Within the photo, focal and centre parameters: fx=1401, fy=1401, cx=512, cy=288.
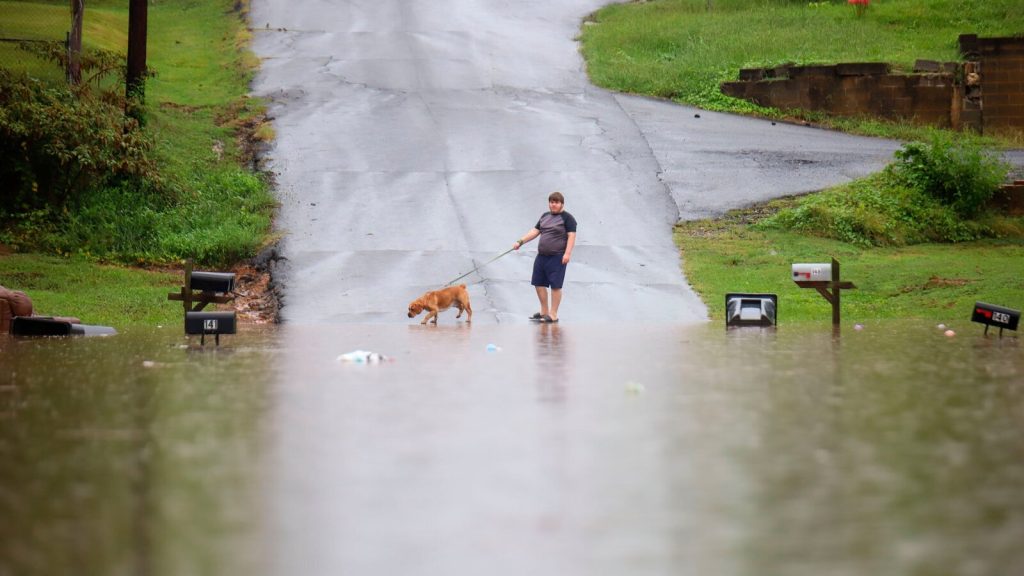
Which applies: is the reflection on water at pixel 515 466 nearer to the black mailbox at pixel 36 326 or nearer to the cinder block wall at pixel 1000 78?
the black mailbox at pixel 36 326

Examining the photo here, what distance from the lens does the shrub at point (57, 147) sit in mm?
24625

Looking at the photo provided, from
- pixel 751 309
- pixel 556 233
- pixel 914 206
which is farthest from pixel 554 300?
pixel 914 206

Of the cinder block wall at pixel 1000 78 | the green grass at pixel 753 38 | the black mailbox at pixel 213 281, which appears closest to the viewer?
the black mailbox at pixel 213 281

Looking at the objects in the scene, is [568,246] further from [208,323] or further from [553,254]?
[208,323]

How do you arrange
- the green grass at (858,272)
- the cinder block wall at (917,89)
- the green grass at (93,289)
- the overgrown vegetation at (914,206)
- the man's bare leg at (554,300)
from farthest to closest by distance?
the cinder block wall at (917,89) → the overgrown vegetation at (914,206) → the green grass at (858,272) → the man's bare leg at (554,300) → the green grass at (93,289)

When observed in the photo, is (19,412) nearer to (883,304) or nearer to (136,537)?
(136,537)

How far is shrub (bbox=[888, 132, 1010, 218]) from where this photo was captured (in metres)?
26.6

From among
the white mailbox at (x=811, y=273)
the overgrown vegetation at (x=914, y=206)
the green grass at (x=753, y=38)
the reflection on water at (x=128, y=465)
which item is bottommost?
the reflection on water at (x=128, y=465)

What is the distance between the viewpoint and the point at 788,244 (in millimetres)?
24562

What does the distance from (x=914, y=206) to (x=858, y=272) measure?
465 cm

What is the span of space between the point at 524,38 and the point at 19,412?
108ft

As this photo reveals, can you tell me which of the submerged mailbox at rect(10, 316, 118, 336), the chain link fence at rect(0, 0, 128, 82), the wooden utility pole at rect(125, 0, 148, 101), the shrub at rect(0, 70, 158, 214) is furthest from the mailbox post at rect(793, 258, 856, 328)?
the chain link fence at rect(0, 0, 128, 82)

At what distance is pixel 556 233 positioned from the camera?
65.8 feet

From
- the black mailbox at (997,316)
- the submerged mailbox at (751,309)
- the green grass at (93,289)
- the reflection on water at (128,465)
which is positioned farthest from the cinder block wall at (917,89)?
the reflection on water at (128,465)
